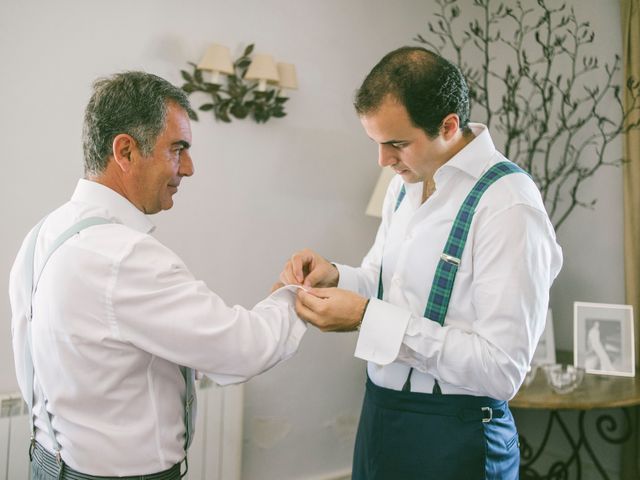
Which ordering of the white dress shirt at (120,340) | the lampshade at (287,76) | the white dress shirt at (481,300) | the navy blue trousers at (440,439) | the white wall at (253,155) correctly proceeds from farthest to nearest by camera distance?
the lampshade at (287,76), the white wall at (253,155), the navy blue trousers at (440,439), the white dress shirt at (481,300), the white dress shirt at (120,340)

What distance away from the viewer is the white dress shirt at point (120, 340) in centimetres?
115

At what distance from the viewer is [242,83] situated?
2758mm

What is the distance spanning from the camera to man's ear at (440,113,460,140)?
144cm

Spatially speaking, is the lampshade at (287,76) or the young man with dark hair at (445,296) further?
the lampshade at (287,76)

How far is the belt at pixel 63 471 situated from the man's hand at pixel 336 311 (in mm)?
456

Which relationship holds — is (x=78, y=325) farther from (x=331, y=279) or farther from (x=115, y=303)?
(x=331, y=279)

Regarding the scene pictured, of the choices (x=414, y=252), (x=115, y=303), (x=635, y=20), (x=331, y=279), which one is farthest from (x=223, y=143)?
(x=635, y=20)

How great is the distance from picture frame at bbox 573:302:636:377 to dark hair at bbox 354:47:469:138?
1786 millimetres

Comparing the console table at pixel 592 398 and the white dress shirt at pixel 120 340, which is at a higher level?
the white dress shirt at pixel 120 340

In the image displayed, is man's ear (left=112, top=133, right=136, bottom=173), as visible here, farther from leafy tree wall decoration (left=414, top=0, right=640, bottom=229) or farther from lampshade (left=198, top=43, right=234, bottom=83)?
leafy tree wall decoration (left=414, top=0, right=640, bottom=229)

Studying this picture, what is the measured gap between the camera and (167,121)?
1.34m

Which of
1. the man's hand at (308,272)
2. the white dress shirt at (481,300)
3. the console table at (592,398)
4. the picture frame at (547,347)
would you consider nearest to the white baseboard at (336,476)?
the console table at (592,398)

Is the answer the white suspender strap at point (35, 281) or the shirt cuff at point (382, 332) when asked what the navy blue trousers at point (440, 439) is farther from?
the white suspender strap at point (35, 281)

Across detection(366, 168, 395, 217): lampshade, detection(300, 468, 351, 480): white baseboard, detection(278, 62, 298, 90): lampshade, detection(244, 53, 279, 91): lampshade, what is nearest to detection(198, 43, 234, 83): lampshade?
detection(244, 53, 279, 91): lampshade
